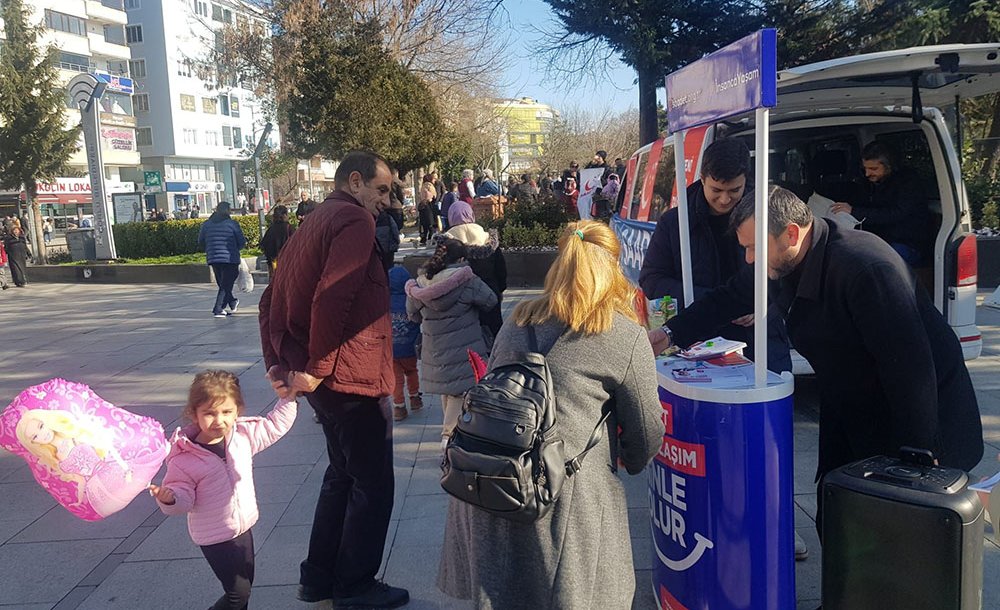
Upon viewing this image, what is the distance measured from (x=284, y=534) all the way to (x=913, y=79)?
4.20 m

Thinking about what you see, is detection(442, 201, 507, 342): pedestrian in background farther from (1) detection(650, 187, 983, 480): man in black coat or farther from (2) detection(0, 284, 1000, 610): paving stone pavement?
(1) detection(650, 187, 983, 480): man in black coat

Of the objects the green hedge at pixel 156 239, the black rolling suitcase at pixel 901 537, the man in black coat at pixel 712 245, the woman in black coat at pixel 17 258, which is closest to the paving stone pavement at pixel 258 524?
the black rolling suitcase at pixel 901 537

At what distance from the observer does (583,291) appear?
217cm

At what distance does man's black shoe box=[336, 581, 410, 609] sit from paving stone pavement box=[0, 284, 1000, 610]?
3.6 inches

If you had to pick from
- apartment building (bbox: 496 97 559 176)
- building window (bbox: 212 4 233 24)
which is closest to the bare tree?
apartment building (bbox: 496 97 559 176)

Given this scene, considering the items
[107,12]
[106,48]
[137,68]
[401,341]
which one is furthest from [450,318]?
[137,68]

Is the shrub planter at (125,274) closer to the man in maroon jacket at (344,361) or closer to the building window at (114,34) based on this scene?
the man in maroon jacket at (344,361)

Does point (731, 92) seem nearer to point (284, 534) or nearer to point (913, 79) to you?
point (913, 79)

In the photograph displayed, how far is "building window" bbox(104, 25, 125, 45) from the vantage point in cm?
5900

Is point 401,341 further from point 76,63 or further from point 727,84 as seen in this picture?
point 76,63

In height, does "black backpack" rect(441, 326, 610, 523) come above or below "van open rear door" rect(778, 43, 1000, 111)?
below

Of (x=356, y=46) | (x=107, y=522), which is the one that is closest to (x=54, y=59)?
(x=356, y=46)

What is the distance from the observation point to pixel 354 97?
17891mm

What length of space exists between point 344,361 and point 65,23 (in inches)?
Result: 2490
